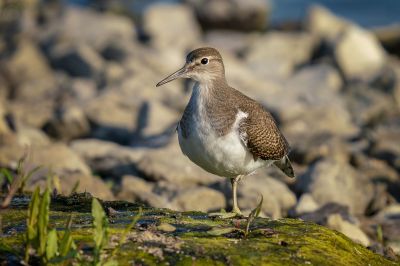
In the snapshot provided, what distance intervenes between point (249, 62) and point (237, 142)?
15.7 meters

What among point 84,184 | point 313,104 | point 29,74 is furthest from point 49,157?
point 313,104

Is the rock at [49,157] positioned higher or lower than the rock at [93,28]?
lower

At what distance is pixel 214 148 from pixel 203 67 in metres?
1.61

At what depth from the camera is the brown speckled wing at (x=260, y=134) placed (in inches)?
356

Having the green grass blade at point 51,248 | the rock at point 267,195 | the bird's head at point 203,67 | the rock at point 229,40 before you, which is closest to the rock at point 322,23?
the rock at point 229,40

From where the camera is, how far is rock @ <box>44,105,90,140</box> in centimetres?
1689

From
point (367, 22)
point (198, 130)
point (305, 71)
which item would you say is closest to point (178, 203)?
point (198, 130)

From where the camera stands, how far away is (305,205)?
12.2 metres

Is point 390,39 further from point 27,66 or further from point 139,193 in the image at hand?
point 139,193

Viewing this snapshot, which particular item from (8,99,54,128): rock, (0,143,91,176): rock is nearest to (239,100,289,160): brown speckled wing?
(0,143,91,176): rock

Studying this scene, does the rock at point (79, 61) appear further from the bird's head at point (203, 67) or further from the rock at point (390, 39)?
the rock at point (390, 39)

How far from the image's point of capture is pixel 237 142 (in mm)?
8828

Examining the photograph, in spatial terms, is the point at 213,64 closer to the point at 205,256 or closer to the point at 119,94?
the point at 205,256

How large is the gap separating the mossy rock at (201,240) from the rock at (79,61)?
45.6 ft
